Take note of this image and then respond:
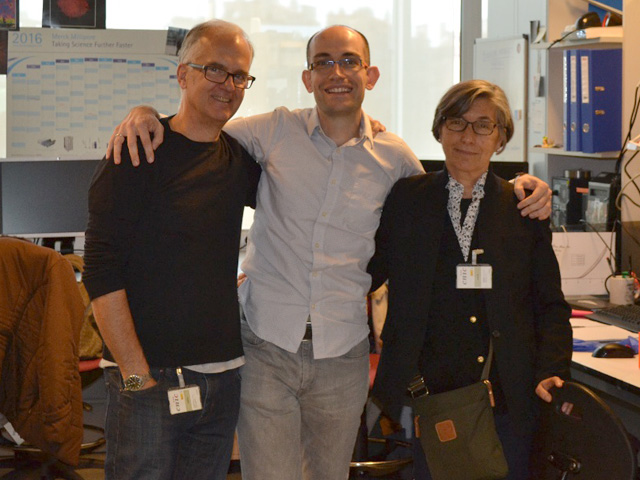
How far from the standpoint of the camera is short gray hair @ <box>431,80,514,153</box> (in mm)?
2008

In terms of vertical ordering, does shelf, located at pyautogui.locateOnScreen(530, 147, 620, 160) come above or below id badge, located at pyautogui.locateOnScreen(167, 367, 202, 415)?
above

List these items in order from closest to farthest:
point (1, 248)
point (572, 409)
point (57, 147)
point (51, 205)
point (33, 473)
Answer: point (572, 409) → point (1, 248) → point (33, 473) → point (51, 205) → point (57, 147)

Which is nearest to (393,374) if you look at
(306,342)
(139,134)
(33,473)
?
(306,342)

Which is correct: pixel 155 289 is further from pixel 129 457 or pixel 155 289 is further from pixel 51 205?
pixel 51 205

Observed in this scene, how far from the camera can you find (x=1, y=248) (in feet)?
8.49

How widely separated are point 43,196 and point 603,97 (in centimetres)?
260

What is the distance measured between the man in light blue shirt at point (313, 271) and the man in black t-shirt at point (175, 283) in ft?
0.39

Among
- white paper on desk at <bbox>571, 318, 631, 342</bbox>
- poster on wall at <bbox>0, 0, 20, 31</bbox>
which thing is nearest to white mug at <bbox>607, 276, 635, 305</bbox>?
white paper on desk at <bbox>571, 318, 631, 342</bbox>

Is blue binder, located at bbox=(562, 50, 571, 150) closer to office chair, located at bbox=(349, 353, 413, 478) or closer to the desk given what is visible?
the desk

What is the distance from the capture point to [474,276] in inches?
75.1

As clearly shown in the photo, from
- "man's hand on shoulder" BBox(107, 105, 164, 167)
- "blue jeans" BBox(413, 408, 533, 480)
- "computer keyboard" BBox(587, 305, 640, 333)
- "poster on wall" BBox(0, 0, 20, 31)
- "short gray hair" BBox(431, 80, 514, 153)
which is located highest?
"poster on wall" BBox(0, 0, 20, 31)

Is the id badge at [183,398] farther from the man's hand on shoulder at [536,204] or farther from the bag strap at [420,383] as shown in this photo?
the man's hand on shoulder at [536,204]

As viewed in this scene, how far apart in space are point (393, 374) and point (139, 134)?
2.77 feet

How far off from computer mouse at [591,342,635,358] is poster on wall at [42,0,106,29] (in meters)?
3.31
